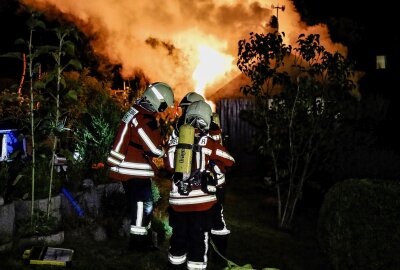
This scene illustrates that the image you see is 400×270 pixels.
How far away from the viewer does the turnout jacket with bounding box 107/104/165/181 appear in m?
5.67

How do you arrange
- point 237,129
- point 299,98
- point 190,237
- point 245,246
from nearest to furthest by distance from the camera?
point 190,237, point 245,246, point 299,98, point 237,129

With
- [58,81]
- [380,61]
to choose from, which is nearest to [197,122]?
[58,81]

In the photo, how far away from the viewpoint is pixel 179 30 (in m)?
15.6

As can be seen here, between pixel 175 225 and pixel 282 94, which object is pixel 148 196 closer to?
pixel 175 225

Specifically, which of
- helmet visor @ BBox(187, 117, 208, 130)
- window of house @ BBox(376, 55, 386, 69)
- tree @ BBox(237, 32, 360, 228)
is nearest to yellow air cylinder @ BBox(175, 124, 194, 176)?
helmet visor @ BBox(187, 117, 208, 130)

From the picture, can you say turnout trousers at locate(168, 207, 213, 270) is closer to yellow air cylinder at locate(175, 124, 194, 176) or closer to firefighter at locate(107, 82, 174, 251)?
yellow air cylinder at locate(175, 124, 194, 176)

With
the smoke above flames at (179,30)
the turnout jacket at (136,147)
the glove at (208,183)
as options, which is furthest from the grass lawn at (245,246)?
the smoke above flames at (179,30)

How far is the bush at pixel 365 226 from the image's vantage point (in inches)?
222

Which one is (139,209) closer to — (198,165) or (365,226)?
(198,165)

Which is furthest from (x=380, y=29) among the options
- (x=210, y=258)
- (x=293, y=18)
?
(x=210, y=258)

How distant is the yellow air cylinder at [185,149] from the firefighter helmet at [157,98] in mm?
1188

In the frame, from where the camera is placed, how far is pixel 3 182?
227 inches

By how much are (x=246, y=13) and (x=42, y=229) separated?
11.5 metres

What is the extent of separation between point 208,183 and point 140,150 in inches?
48.0
